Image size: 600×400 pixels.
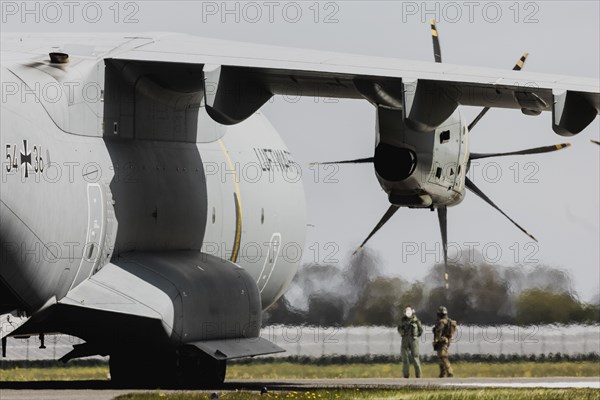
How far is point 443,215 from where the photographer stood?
21.5 meters

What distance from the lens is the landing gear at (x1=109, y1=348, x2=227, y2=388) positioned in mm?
19781

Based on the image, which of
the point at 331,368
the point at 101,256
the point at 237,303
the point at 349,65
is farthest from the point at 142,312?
the point at 331,368

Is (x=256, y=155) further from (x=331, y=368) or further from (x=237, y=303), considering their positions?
(x=331, y=368)

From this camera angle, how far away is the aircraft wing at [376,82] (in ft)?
58.2

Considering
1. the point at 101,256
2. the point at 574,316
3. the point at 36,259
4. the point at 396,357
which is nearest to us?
the point at 36,259

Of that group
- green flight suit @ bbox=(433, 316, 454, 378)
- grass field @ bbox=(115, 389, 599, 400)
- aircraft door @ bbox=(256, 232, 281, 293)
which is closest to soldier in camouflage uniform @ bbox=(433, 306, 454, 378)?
green flight suit @ bbox=(433, 316, 454, 378)

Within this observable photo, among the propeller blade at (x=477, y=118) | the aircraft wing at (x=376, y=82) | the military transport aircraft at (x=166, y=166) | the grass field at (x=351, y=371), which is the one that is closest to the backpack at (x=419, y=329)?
the grass field at (x=351, y=371)

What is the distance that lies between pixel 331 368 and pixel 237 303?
837cm

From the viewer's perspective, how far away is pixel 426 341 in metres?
32.0

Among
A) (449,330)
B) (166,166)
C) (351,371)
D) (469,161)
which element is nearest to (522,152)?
(469,161)

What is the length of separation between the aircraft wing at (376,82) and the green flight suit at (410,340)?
8.80 m

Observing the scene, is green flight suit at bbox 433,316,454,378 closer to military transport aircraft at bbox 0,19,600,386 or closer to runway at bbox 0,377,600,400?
runway at bbox 0,377,600,400

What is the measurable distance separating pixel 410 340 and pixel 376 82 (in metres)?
10.0

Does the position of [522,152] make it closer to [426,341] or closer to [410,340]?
[410,340]
